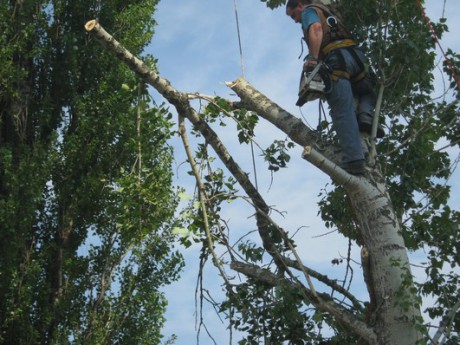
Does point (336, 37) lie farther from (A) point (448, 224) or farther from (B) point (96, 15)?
(B) point (96, 15)

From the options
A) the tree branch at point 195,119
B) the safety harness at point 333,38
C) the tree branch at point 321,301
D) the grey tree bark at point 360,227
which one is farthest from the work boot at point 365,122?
the tree branch at point 321,301

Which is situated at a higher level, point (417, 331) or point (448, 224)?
point (448, 224)

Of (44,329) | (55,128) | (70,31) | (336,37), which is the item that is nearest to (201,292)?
(336,37)

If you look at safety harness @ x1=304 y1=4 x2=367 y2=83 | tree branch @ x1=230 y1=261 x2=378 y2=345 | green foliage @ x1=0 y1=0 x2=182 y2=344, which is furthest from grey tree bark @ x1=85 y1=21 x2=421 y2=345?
green foliage @ x1=0 y1=0 x2=182 y2=344

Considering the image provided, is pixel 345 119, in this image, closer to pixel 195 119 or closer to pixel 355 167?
pixel 355 167

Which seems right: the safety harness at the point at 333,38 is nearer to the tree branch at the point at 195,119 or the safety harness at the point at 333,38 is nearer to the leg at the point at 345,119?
the leg at the point at 345,119

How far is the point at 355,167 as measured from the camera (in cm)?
501

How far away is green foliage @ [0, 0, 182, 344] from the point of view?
32.0 feet

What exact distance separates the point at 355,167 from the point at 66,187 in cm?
618

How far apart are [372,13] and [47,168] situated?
5.56 metres

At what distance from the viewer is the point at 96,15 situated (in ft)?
37.9

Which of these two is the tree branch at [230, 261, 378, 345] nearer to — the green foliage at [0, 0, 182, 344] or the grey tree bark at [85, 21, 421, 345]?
the grey tree bark at [85, 21, 421, 345]

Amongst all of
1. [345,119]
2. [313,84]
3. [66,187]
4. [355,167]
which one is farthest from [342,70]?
[66,187]

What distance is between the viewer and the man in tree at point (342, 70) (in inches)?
199
